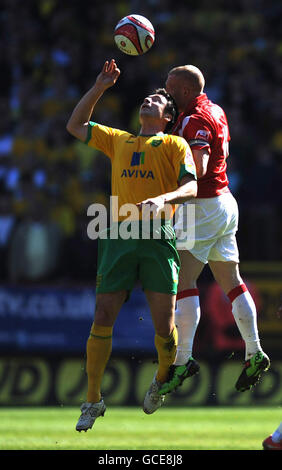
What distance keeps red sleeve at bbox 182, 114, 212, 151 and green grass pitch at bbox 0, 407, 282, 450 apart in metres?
2.53

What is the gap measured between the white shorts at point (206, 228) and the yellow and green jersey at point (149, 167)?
0.57 m

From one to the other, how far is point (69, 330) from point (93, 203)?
2327mm

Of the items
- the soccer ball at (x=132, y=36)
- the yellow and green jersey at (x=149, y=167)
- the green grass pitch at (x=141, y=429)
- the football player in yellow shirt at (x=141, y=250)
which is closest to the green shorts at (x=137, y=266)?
the football player in yellow shirt at (x=141, y=250)

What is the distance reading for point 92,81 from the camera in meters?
16.5

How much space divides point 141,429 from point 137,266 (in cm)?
346

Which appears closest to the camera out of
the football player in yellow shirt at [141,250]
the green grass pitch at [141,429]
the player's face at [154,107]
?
the football player in yellow shirt at [141,250]

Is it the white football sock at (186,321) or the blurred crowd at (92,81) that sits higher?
the blurred crowd at (92,81)

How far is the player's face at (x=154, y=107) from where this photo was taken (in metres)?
7.00

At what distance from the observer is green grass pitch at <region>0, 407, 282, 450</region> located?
27.0 ft

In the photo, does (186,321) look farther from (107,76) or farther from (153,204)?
(107,76)

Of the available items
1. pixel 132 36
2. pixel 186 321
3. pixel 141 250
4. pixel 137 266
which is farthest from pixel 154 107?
pixel 186 321

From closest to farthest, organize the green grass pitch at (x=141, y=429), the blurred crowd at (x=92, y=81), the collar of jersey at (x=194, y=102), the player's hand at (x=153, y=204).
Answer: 1. the player's hand at (x=153, y=204)
2. the collar of jersey at (x=194, y=102)
3. the green grass pitch at (x=141, y=429)
4. the blurred crowd at (x=92, y=81)

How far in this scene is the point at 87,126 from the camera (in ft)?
23.4

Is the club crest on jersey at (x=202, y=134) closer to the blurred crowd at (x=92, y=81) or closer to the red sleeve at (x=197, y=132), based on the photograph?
the red sleeve at (x=197, y=132)
